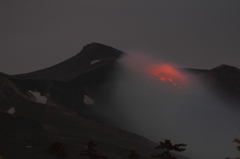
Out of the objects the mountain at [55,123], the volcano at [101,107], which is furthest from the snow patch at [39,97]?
the mountain at [55,123]

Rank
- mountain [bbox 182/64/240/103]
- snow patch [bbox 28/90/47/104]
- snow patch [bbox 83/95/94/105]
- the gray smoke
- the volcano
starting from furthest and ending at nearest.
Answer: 1. mountain [bbox 182/64/240/103]
2. the gray smoke
3. snow patch [bbox 83/95/94/105]
4. snow patch [bbox 28/90/47/104]
5. the volcano

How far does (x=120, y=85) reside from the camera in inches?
6905

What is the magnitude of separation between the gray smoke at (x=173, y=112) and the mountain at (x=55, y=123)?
11782 millimetres

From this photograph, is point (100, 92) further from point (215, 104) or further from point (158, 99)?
point (215, 104)

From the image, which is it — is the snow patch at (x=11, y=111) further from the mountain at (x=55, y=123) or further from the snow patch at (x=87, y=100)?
the snow patch at (x=87, y=100)

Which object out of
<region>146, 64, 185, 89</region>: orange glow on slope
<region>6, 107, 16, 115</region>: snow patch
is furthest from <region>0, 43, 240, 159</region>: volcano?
<region>6, 107, 16, 115</region>: snow patch

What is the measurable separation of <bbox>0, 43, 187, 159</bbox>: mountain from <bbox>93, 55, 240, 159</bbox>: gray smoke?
38.7 feet

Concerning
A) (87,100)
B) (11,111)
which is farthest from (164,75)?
(11,111)

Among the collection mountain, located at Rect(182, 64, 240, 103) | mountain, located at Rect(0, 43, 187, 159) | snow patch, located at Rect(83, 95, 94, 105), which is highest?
mountain, located at Rect(182, 64, 240, 103)

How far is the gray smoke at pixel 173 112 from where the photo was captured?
155875 millimetres

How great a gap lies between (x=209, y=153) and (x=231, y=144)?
16060mm

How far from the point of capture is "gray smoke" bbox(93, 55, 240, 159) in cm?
15588

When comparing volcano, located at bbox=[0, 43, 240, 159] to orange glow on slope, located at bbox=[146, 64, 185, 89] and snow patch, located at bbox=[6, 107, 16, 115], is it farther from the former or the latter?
snow patch, located at bbox=[6, 107, 16, 115]

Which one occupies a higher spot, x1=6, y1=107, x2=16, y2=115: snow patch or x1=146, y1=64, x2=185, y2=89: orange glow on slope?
x1=146, y1=64, x2=185, y2=89: orange glow on slope
